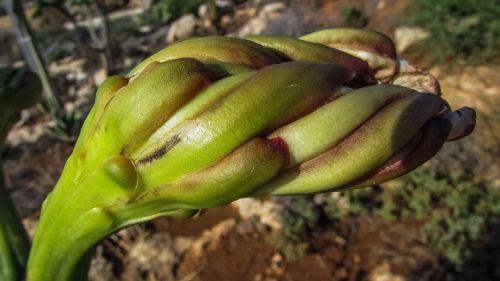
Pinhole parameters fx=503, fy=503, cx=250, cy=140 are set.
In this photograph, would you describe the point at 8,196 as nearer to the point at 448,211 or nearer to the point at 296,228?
the point at 296,228

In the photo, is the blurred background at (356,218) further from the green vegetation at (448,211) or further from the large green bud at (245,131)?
the large green bud at (245,131)

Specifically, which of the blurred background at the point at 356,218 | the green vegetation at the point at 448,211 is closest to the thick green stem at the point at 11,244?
the blurred background at the point at 356,218

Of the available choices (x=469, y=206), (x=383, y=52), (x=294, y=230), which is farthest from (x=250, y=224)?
(x=383, y=52)

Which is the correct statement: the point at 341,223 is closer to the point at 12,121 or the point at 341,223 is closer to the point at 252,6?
the point at 12,121

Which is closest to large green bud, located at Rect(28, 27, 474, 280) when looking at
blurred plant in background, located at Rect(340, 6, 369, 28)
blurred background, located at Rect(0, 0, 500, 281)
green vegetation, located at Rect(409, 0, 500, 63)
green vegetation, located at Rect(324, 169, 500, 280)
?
blurred background, located at Rect(0, 0, 500, 281)

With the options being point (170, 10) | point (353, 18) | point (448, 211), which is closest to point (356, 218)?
point (448, 211)

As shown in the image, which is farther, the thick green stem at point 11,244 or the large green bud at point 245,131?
the thick green stem at point 11,244
